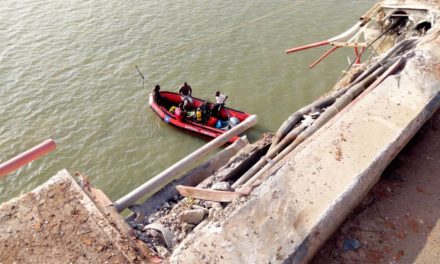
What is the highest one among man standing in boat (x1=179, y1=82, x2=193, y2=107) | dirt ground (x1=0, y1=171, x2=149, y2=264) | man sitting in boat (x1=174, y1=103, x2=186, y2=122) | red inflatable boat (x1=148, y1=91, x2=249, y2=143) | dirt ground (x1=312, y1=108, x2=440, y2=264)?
dirt ground (x1=0, y1=171, x2=149, y2=264)

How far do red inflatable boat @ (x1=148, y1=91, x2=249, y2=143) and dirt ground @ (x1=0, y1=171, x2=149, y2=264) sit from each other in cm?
628

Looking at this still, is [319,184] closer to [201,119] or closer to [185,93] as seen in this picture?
[201,119]

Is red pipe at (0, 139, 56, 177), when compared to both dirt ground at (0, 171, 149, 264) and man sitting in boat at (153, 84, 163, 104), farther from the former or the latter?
man sitting in boat at (153, 84, 163, 104)

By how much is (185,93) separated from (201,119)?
1.20 m

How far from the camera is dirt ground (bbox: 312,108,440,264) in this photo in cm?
435

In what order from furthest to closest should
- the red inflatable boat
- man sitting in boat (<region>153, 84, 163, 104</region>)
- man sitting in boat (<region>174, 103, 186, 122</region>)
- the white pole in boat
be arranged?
man sitting in boat (<region>153, 84, 163, 104</region>) → man sitting in boat (<region>174, 103, 186, 122</region>) → the red inflatable boat → the white pole in boat

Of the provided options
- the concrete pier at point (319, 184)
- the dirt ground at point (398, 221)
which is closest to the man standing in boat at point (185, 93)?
the concrete pier at point (319, 184)

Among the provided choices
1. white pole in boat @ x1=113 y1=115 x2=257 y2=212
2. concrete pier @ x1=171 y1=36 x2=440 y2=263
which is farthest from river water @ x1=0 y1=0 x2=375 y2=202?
concrete pier @ x1=171 y1=36 x2=440 y2=263

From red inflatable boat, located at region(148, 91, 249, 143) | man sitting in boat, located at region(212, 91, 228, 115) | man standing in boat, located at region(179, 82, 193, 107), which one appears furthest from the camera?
man standing in boat, located at region(179, 82, 193, 107)

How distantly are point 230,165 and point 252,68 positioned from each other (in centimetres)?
808

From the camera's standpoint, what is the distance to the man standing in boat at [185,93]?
11.6 m

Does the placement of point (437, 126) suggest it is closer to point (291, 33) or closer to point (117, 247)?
point (117, 247)

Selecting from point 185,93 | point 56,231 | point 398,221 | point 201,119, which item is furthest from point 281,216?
point 185,93

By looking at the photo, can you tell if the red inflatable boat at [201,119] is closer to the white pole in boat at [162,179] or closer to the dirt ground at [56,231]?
the white pole in boat at [162,179]
